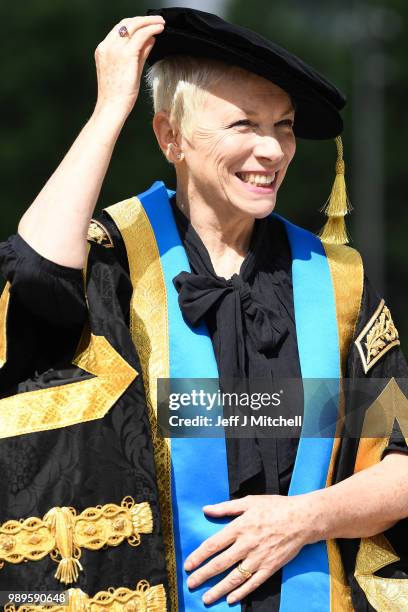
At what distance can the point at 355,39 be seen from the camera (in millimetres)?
12703

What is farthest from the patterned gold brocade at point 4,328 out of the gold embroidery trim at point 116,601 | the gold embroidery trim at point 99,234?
the gold embroidery trim at point 116,601

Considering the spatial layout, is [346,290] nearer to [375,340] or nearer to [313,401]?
[375,340]

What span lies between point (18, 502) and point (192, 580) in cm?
41

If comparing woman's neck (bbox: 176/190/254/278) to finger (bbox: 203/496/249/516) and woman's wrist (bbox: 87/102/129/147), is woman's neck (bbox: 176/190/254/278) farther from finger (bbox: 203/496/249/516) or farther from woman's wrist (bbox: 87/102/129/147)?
finger (bbox: 203/496/249/516)

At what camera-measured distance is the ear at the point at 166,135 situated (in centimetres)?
266

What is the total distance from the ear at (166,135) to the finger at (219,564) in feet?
2.96

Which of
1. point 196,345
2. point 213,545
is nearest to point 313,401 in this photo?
point 196,345

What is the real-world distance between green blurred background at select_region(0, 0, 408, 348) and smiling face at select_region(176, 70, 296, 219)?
778 centimetres

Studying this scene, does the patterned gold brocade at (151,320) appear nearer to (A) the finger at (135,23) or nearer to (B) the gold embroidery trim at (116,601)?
(B) the gold embroidery trim at (116,601)

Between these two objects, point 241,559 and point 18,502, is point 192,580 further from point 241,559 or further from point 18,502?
point 18,502

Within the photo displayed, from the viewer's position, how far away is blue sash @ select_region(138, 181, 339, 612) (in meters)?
2.44

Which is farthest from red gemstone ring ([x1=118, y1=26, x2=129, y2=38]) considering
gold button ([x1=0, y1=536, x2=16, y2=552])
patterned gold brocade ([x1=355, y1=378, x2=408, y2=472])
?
gold button ([x1=0, y1=536, x2=16, y2=552])

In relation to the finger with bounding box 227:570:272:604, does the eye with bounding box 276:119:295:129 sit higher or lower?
higher

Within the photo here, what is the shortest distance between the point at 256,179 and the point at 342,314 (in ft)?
1.22
